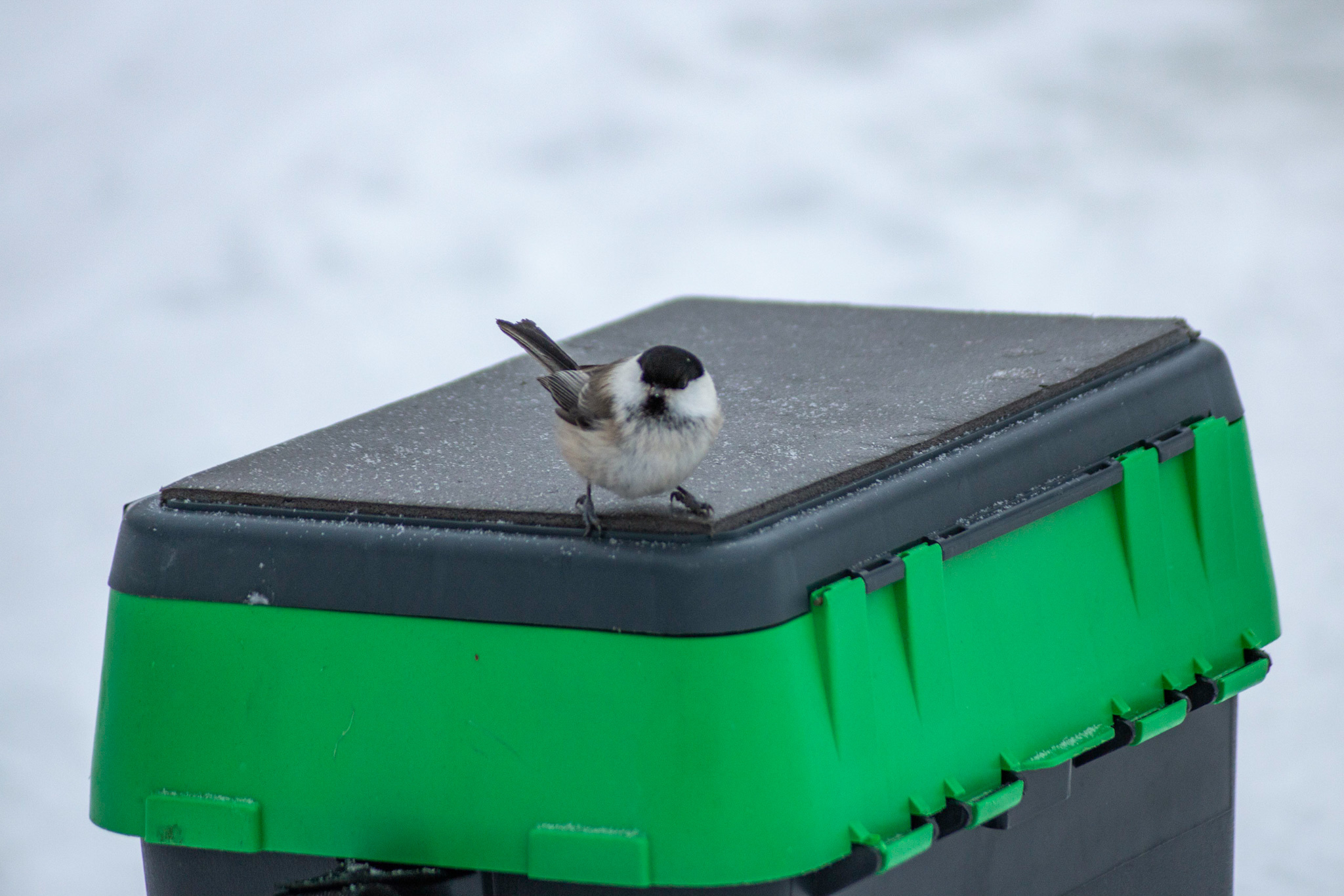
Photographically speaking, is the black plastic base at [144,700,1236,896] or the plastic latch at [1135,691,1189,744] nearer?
the black plastic base at [144,700,1236,896]

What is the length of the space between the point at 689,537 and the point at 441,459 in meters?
0.41

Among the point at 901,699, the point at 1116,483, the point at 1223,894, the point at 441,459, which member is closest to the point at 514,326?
the point at 441,459

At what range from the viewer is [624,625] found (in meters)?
1.52

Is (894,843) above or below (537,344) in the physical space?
below

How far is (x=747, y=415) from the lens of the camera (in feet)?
6.43

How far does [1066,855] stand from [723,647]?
631 millimetres

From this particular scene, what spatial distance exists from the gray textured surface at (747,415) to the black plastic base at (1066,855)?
356 millimetres

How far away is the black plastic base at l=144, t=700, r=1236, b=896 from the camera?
5.35 ft

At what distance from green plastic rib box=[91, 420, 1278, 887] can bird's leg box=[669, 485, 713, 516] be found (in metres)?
0.12

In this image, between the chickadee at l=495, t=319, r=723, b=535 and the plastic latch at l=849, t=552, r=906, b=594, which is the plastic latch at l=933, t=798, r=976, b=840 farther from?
the chickadee at l=495, t=319, r=723, b=535

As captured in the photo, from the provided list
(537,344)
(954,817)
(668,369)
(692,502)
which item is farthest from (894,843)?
(537,344)

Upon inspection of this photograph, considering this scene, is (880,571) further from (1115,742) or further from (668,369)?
(1115,742)

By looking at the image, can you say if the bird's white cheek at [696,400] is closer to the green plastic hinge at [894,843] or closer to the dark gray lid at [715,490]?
the dark gray lid at [715,490]

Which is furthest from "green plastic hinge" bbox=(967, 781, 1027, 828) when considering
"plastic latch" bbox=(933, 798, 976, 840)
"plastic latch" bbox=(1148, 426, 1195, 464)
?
"plastic latch" bbox=(1148, 426, 1195, 464)
